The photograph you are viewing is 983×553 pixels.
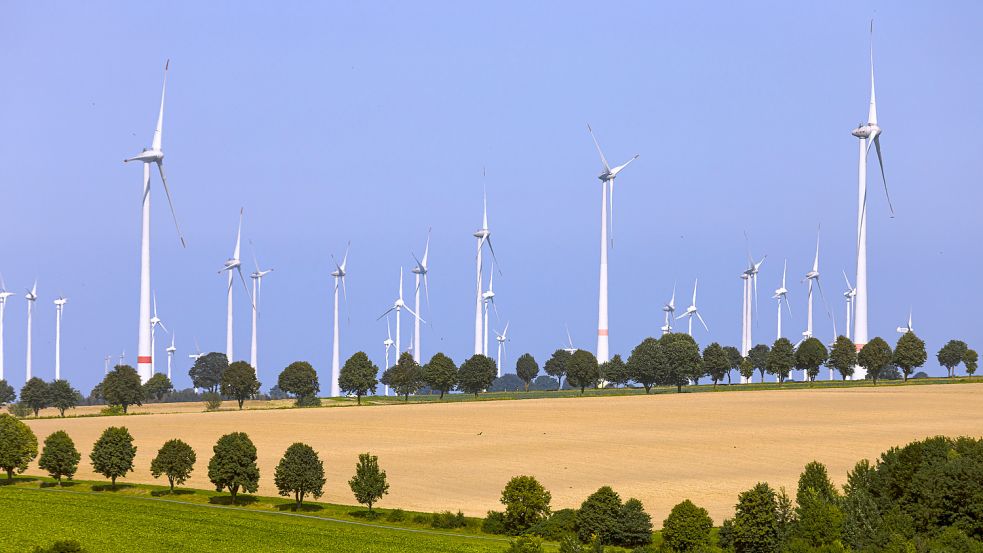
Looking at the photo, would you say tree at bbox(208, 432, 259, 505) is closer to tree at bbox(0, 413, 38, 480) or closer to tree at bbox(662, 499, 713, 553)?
tree at bbox(0, 413, 38, 480)

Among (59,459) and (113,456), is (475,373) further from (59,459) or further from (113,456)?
(113,456)

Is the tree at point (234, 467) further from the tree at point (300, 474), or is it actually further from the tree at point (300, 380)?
the tree at point (300, 380)

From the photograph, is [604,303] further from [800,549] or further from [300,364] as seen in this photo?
[800,549]

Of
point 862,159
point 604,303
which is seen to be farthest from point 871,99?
point 604,303

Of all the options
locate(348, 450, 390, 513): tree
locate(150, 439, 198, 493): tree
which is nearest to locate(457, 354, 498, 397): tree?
locate(150, 439, 198, 493): tree

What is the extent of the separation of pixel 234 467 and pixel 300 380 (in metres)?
92.8

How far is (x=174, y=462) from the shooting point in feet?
319

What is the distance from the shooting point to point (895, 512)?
250 feet

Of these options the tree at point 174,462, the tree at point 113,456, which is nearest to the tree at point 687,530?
the tree at point 174,462

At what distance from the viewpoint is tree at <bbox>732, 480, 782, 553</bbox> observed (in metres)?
72.2

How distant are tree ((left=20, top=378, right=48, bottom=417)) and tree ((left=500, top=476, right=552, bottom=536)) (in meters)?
124

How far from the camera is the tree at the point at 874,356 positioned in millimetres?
192125

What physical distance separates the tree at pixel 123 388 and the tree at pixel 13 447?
206 ft

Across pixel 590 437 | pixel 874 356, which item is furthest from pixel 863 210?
pixel 590 437
